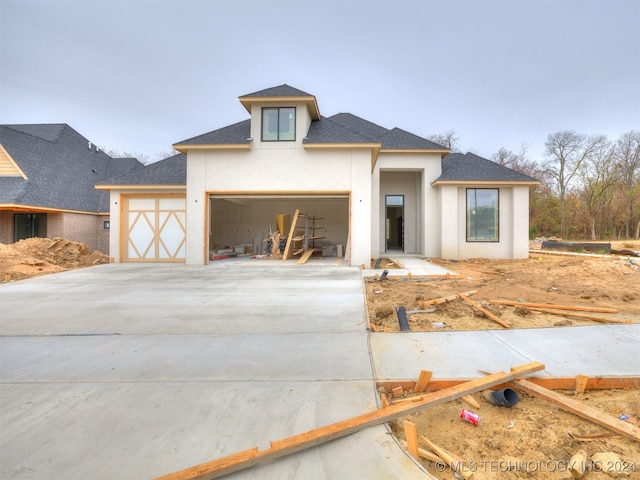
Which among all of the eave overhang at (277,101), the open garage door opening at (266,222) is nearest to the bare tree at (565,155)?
the open garage door opening at (266,222)

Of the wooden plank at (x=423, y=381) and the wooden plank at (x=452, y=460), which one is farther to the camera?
the wooden plank at (x=423, y=381)

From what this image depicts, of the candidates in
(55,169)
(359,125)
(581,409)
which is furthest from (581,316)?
(55,169)

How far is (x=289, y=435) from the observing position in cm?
211

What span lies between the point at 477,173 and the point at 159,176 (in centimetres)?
1480

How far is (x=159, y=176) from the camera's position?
13211mm

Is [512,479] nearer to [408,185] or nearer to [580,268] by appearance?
[580,268]

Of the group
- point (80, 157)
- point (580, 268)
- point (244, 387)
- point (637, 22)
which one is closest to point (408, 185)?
point (580, 268)

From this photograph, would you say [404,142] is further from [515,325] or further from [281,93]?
[515,325]

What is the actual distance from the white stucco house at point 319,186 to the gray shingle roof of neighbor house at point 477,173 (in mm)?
46

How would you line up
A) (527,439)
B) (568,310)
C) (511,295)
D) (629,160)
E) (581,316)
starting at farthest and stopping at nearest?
→ (629,160), (511,295), (568,310), (581,316), (527,439)

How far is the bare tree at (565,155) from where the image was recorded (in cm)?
2972

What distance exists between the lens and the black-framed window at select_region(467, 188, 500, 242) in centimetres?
1380

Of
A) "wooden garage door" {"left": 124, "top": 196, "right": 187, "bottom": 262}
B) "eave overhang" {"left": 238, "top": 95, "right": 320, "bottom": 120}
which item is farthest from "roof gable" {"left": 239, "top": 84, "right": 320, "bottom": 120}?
"wooden garage door" {"left": 124, "top": 196, "right": 187, "bottom": 262}

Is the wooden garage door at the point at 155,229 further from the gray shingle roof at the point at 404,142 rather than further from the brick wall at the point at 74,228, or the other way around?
the gray shingle roof at the point at 404,142
